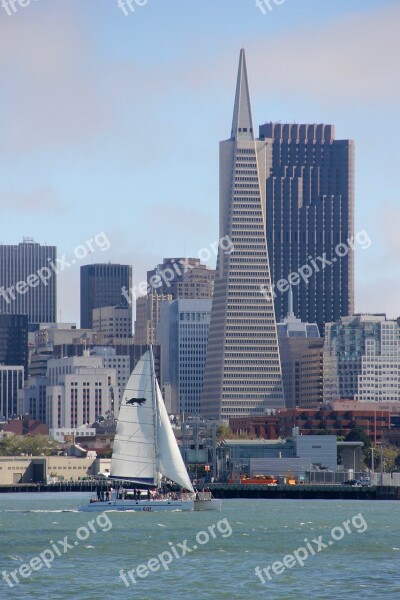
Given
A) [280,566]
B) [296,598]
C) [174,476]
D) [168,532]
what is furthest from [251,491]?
[296,598]

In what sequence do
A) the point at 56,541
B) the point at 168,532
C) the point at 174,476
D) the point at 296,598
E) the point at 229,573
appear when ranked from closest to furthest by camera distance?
the point at 296,598 < the point at 229,573 < the point at 56,541 < the point at 168,532 < the point at 174,476

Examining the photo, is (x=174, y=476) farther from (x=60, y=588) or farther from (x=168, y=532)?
(x=60, y=588)

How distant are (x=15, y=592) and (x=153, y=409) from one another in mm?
52731

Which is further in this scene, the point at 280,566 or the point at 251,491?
the point at 251,491

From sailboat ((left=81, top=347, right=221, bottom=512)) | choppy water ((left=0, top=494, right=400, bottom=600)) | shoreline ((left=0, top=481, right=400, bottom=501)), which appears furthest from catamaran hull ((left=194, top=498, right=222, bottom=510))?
shoreline ((left=0, top=481, right=400, bottom=501))

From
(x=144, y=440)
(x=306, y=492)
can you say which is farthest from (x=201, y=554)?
(x=306, y=492)

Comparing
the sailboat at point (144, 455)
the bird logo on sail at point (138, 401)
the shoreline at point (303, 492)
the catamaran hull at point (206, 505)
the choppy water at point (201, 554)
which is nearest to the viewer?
the choppy water at point (201, 554)

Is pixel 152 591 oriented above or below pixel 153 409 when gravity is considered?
below

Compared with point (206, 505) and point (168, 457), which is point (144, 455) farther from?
point (206, 505)

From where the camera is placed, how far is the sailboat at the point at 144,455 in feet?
426

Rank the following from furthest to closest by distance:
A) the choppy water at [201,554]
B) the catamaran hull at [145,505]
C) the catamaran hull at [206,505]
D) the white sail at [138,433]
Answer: the catamaran hull at [206,505] < the white sail at [138,433] < the catamaran hull at [145,505] < the choppy water at [201,554]

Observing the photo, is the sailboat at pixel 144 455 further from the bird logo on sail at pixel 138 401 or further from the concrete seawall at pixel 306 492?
the concrete seawall at pixel 306 492

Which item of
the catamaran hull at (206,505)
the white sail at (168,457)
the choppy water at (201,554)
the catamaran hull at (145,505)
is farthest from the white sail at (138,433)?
the catamaran hull at (206,505)

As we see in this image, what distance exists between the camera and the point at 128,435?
13062 centimetres
